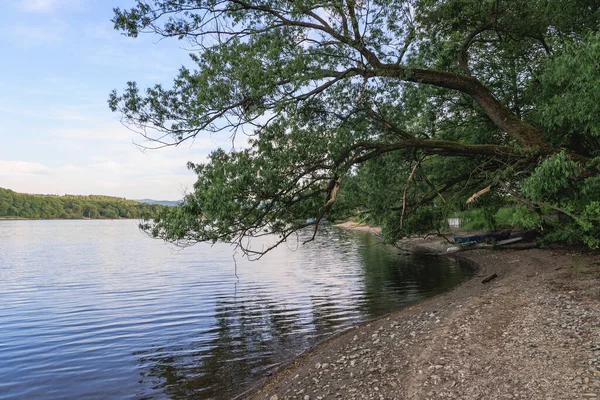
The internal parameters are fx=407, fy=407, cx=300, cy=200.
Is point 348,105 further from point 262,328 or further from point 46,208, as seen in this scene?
point 46,208

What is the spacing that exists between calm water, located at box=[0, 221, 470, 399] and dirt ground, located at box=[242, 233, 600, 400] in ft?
7.01

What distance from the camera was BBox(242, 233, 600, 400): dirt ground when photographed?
20.4 ft

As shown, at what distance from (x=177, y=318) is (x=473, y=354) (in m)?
12.3

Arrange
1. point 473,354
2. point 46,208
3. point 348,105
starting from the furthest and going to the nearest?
point 46,208, point 348,105, point 473,354

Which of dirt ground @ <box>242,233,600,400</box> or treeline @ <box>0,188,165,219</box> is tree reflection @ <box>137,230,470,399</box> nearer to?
dirt ground @ <box>242,233,600,400</box>

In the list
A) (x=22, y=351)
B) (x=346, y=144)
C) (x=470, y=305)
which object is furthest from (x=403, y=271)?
(x=22, y=351)

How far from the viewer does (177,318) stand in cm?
1650

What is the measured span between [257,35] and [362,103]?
4.06 metres

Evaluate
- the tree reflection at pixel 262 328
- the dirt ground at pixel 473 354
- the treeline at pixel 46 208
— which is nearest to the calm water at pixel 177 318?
the tree reflection at pixel 262 328

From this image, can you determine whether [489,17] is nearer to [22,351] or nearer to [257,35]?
[257,35]

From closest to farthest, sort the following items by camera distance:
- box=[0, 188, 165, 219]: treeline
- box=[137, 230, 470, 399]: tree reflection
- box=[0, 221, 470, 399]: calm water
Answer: box=[137, 230, 470, 399]: tree reflection, box=[0, 221, 470, 399]: calm water, box=[0, 188, 165, 219]: treeline

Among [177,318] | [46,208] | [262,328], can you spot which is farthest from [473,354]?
[46,208]

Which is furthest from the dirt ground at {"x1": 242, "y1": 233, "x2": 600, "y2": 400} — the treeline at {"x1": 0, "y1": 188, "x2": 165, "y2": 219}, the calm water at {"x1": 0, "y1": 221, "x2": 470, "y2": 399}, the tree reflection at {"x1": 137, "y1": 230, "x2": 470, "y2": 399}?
the treeline at {"x1": 0, "y1": 188, "x2": 165, "y2": 219}

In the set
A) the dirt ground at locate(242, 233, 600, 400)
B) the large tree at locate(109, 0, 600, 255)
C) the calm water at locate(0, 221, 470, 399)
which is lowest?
the calm water at locate(0, 221, 470, 399)
